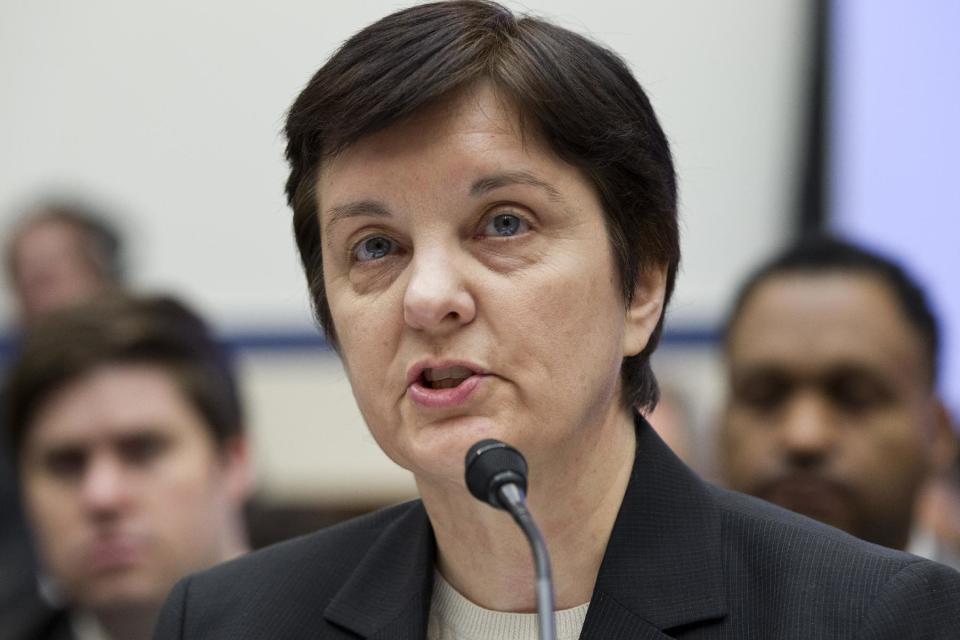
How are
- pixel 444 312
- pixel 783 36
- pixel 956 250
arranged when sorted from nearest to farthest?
pixel 444 312 < pixel 956 250 < pixel 783 36

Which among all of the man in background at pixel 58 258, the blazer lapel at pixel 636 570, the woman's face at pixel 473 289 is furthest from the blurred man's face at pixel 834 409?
the man in background at pixel 58 258

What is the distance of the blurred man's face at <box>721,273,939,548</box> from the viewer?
371 centimetres

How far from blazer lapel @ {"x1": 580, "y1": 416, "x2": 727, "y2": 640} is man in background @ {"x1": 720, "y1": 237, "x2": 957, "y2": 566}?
1246 millimetres

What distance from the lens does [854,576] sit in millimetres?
2289

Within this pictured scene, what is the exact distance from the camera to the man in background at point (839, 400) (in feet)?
12.2

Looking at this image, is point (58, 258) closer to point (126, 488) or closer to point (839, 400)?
point (126, 488)

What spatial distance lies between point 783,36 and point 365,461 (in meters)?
2.59

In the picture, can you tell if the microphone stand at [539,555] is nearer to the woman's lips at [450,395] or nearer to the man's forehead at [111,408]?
the woman's lips at [450,395]

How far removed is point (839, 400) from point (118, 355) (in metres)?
1.73

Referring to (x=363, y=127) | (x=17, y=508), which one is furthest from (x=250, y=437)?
(x=363, y=127)

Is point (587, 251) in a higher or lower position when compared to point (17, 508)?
higher

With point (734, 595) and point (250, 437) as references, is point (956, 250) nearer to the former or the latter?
point (250, 437)

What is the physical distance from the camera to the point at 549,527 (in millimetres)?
2400

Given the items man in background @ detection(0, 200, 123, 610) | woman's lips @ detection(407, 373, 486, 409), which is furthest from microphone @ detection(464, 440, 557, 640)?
man in background @ detection(0, 200, 123, 610)
